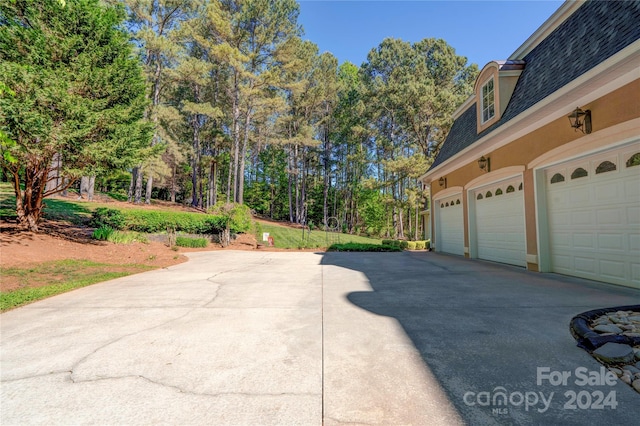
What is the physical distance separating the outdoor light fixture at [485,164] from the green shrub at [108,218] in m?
13.4

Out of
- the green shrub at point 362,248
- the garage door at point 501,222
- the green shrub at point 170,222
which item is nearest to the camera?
the garage door at point 501,222

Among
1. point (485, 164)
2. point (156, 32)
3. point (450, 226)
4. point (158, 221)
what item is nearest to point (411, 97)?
point (450, 226)

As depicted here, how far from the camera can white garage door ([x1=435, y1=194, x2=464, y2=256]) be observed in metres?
9.47

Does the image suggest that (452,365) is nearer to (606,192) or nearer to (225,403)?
(225,403)

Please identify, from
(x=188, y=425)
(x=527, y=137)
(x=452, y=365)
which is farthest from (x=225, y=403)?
(x=527, y=137)

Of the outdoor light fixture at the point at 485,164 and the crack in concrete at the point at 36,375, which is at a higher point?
the outdoor light fixture at the point at 485,164

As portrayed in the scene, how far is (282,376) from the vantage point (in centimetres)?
191

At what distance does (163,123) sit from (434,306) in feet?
76.8

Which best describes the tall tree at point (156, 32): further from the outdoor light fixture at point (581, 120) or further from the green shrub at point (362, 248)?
the outdoor light fixture at point (581, 120)

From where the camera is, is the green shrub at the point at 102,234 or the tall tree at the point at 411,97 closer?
the green shrub at the point at 102,234

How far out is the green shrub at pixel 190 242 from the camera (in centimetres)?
1182

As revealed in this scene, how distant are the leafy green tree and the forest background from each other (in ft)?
0.11

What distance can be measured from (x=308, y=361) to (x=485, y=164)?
7770 millimetres

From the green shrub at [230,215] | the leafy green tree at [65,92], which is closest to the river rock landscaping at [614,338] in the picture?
the leafy green tree at [65,92]
